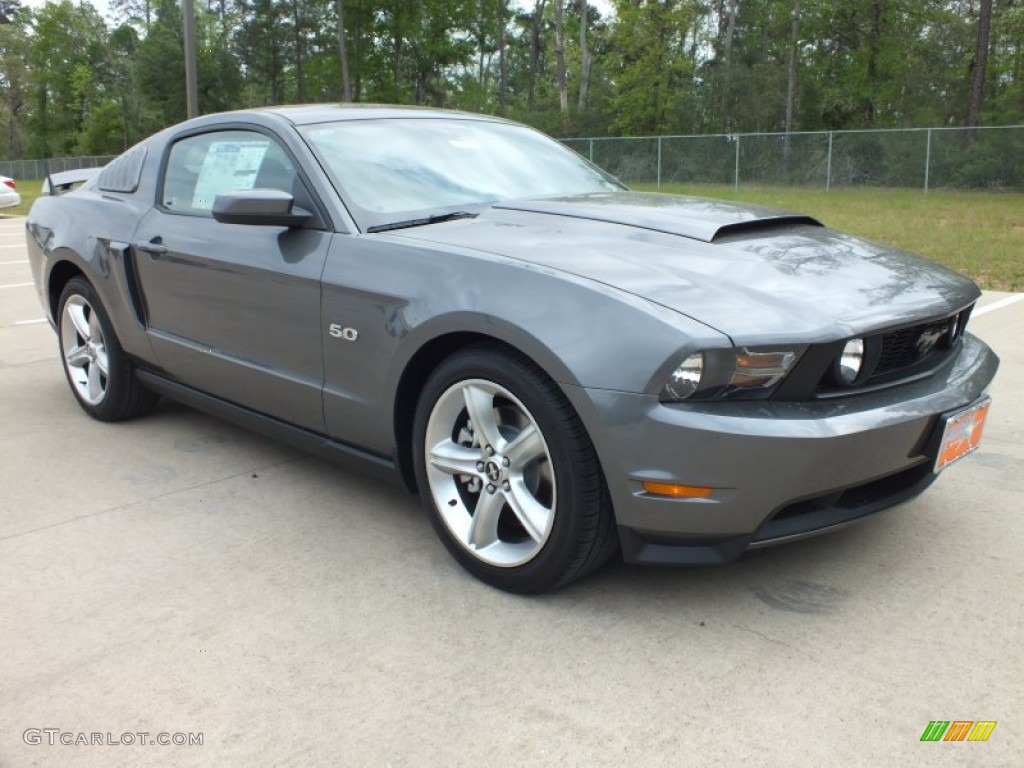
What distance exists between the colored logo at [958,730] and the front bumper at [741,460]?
1.81 ft

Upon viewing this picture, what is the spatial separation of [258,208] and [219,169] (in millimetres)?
895

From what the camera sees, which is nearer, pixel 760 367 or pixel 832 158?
pixel 760 367

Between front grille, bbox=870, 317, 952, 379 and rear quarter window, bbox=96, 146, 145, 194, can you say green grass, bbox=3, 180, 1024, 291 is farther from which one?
rear quarter window, bbox=96, 146, 145, 194

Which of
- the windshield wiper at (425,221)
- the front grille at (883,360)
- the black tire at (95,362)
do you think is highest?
the windshield wiper at (425,221)

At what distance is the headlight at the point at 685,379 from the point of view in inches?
89.6

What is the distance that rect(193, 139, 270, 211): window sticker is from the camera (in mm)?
3629

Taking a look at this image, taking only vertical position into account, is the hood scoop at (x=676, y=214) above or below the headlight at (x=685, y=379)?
above

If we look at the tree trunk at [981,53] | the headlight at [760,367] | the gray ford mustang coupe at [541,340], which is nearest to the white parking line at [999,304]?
the gray ford mustang coupe at [541,340]

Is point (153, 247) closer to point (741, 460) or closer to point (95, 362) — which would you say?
point (95, 362)

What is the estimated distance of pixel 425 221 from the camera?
127 inches

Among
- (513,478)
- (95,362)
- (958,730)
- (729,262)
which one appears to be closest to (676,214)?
(729,262)

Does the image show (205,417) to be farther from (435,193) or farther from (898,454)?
(898,454)

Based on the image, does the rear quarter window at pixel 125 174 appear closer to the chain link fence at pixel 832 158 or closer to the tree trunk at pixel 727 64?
the chain link fence at pixel 832 158

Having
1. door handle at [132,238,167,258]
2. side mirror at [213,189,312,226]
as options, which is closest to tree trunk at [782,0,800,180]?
door handle at [132,238,167,258]
